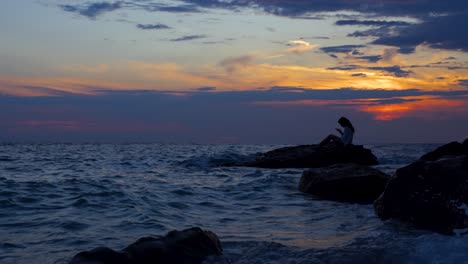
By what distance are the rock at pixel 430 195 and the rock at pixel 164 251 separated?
12.3 feet

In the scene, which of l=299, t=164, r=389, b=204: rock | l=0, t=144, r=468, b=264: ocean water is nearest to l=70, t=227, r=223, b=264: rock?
l=0, t=144, r=468, b=264: ocean water

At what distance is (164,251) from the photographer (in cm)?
635

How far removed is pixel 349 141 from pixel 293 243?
1571 centimetres

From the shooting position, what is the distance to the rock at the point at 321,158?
21.7m

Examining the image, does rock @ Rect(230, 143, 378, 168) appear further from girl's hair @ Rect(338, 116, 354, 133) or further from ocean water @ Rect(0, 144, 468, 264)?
ocean water @ Rect(0, 144, 468, 264)

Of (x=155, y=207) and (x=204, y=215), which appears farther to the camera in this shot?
(x=155, y=207)

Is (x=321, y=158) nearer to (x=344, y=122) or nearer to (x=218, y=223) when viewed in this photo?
(x=344, y=122)

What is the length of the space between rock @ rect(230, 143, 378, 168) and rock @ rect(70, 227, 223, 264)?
15.2m

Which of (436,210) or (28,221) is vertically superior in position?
(436,210)

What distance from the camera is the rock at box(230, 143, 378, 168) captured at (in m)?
21.7

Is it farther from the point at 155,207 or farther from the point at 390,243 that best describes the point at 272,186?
the point at 390,243

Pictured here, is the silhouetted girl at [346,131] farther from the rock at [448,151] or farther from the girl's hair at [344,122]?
the rock at [448,151]

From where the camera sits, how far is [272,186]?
15.5 metres

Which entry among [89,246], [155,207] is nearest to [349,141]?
[155,207]
